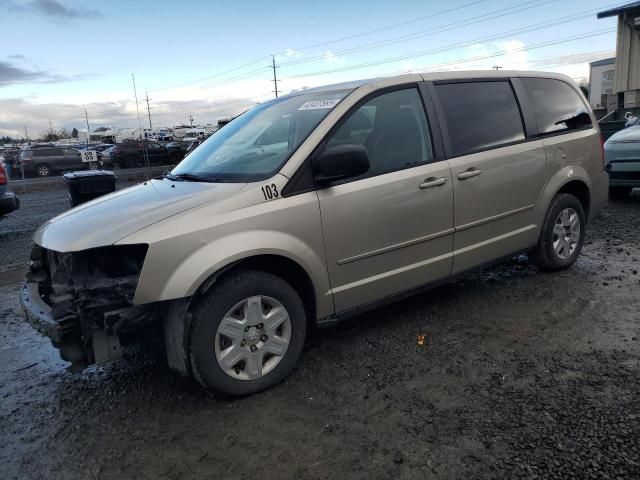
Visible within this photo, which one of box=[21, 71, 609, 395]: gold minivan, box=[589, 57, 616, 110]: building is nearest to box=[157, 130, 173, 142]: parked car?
box=[589, 57, 616, 110]: building

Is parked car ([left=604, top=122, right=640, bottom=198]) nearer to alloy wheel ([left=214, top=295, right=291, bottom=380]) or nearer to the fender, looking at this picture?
the fender

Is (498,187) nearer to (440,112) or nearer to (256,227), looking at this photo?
(440,112)

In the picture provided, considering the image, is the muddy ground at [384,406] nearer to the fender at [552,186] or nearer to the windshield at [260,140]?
the fender at [552,186]

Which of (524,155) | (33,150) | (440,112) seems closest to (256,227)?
(440,112)

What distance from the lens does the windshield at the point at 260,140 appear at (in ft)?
11.0

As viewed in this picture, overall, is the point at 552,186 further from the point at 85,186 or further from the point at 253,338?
the point at 85,186

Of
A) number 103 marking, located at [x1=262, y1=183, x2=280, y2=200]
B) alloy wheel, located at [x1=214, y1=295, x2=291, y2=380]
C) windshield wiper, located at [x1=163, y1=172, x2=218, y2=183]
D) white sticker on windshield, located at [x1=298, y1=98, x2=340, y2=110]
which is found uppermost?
white sticker on windshield, located at [x1=298, y1=98, x2=340, y2=110]

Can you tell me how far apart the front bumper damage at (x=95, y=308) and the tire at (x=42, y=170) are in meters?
27.7

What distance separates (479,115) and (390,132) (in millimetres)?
947

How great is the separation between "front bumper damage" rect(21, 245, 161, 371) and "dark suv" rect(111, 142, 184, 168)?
28.4 meters

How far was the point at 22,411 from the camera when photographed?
3.10 m

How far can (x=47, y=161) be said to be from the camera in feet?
89.6

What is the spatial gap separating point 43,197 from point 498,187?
49.3 feet

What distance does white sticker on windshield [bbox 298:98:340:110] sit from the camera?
3.51 metres
